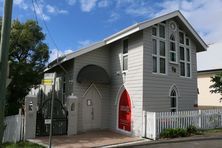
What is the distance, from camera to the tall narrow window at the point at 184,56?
49.8 ft

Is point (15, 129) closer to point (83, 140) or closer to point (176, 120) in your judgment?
point (83, 140)

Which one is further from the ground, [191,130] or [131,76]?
[131,76]

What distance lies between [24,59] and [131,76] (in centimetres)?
669

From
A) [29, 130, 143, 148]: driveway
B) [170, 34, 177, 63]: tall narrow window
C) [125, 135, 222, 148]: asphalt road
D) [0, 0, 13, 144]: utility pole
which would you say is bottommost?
[29, 130, 143, 148]: driveway

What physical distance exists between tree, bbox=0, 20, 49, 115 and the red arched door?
5512 millimetres

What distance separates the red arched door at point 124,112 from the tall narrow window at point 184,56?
425 centimetres

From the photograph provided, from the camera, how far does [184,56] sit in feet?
50.4

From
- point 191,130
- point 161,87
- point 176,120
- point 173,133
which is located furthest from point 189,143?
point 161,87

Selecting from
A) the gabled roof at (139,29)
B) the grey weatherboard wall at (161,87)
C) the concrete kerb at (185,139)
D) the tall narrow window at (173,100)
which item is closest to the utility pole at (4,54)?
the concrete kerb at (185,139)

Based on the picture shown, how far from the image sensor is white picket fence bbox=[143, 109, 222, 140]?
11469 mm

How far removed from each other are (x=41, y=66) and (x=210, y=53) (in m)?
20.4

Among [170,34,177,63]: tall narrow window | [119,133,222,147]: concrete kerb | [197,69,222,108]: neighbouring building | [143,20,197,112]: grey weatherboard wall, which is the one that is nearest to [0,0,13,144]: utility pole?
[119,133,222,147]: concrete kerb

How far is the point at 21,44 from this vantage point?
1344 centimetres

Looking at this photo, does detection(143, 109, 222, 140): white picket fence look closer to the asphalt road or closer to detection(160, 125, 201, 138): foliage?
detection(160, 125, 201, 138): foliage
